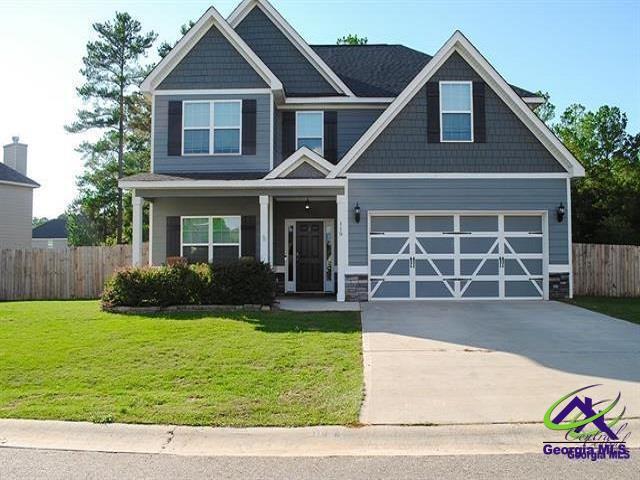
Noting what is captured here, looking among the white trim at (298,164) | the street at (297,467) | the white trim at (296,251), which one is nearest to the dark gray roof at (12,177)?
the white trim at (296,251)

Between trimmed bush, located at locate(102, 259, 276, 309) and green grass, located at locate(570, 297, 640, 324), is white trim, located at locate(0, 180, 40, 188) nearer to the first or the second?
trimmed bush, located at locate(102, 259, 276, 309)

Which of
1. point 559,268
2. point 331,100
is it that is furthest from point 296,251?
point 559,268

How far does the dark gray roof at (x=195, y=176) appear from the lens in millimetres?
14766

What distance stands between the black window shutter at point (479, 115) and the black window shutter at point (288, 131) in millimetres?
5501

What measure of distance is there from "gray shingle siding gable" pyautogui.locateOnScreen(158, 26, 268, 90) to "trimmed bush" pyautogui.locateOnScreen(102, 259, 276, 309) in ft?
19.6

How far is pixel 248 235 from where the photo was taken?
53.4 ft

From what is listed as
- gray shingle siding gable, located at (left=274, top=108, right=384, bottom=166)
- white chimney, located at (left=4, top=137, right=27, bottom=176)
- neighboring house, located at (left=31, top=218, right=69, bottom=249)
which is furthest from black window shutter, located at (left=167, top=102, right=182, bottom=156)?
neighboring house, located at (left=31, top=218, right=69, bottom=249)

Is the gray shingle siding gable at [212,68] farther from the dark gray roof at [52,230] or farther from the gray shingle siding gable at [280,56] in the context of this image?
the dark gray roof at [52,230]

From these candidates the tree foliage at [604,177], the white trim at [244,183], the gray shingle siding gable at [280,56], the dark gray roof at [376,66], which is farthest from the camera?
the tree foliage at [604,177]

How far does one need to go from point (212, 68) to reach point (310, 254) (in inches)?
252

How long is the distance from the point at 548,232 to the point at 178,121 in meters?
10.9

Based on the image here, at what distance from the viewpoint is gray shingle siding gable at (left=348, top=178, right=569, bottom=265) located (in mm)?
14758

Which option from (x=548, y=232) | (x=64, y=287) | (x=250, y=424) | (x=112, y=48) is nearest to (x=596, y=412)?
(x=250, y=424)

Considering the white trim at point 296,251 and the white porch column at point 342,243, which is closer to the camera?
the white porch column at point 342,243
